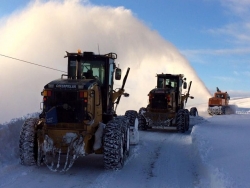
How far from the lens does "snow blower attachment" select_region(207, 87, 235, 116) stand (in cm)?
3631

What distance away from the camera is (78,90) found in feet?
26.2

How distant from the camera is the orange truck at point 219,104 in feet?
119

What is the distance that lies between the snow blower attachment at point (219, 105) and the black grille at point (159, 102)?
1977cm

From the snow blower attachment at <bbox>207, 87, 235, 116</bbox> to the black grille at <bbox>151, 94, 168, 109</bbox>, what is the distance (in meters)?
19.8

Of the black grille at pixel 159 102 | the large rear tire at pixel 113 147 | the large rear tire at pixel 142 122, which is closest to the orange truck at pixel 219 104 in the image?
the black grille at pixel 159 102

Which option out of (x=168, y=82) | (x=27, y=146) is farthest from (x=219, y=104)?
(x=27, y=146)

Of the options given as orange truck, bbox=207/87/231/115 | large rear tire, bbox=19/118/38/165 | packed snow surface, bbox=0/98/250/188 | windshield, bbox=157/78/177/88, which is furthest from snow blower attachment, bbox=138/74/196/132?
orange truck, bbox=207/87/231/115

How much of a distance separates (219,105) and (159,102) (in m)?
20.5

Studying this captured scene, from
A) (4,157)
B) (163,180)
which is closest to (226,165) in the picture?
(163,180)

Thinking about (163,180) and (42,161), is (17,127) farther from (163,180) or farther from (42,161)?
(163,180)

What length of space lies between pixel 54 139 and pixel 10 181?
4.95 feet

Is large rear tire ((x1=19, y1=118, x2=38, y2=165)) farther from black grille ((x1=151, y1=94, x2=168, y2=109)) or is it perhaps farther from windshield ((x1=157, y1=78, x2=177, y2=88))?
windshield ((x1=157, y1=78, x2=177, y2=88))

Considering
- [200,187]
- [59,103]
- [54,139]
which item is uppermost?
[59,103]

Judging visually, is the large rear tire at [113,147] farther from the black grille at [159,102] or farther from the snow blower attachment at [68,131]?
the black grille at [159,102]
